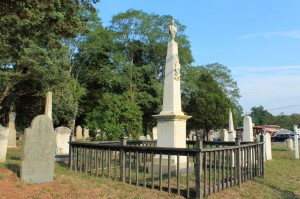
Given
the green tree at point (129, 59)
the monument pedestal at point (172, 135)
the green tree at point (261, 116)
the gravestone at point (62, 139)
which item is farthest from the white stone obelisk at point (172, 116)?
the green tree at point (261, 116)

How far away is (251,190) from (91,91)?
3551cm

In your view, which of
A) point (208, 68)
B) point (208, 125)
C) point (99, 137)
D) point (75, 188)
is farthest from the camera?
point (208, 68)

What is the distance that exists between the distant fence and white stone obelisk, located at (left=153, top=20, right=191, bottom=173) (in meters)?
0.57

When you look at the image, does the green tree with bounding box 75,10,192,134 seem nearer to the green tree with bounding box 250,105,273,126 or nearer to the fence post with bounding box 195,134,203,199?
the fence post with bounding box 195,134,203,199

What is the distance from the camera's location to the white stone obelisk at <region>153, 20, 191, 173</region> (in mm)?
9688

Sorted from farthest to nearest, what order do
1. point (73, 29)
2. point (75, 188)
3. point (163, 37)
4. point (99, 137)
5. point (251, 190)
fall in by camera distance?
point (163, 37), point (99, 137), point (73, 29), point (251, 190), point (75, 188)

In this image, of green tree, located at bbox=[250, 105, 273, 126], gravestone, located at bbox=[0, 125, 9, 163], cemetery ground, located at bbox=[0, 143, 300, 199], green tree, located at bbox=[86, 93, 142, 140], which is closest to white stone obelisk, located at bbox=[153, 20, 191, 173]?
cemetery ground, located at bbox=[0, 143, 300, 199]

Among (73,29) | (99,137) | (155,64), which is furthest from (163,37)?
(73,29)

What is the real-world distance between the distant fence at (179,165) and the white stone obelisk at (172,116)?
22.6 inches

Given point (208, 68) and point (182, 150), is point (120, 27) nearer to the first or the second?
point (208, 68)

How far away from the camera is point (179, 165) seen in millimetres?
8570

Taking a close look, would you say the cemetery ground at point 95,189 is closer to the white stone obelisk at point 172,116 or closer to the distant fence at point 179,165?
the distant fence at point 179,165

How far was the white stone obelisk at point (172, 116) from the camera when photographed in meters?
9.69

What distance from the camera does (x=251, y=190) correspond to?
8.40 meters
